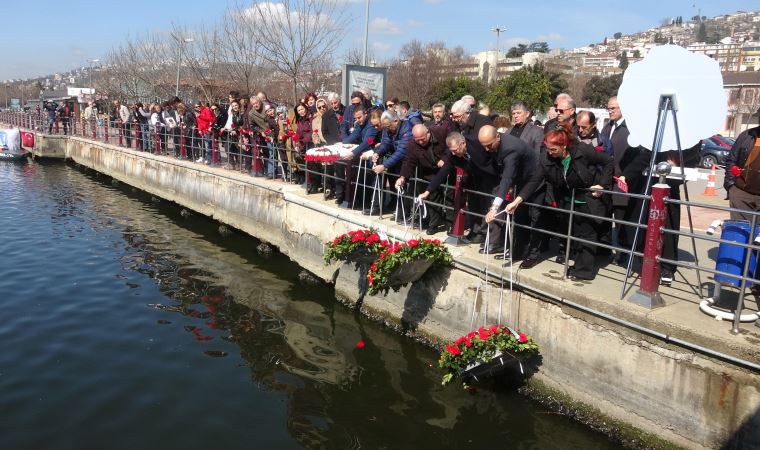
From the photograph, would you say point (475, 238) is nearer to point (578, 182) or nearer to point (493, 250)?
point (493, 250)

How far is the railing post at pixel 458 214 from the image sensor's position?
24.4ft

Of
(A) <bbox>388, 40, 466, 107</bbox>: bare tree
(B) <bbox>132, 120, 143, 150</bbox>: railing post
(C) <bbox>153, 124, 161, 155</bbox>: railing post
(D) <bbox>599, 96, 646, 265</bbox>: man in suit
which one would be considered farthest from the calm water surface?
(A) <bbox>388, 40, 466, 107</bbox>: bare tree

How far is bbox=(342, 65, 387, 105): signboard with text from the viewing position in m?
13.0

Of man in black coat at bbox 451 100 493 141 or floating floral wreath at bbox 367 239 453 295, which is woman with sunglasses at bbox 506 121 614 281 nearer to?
floating floral wreath at bbox 367 239 453 295

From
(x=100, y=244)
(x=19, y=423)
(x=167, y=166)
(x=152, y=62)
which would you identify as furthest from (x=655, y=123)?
(x=152, y=62)

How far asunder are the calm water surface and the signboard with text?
4.23 meters

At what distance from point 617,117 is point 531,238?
1.91 m

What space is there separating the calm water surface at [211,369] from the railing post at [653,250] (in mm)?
1381

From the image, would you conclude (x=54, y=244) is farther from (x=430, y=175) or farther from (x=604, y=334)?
(x=604, y=334)

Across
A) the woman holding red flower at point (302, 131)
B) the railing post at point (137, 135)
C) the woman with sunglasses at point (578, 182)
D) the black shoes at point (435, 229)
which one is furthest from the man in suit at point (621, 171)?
the railing post at point (137, 135)

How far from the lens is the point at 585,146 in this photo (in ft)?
19.8

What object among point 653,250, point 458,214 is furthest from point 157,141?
point 653,250

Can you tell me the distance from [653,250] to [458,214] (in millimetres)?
2719

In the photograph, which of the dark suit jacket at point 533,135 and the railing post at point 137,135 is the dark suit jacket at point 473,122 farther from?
the railing post at point 137,135
